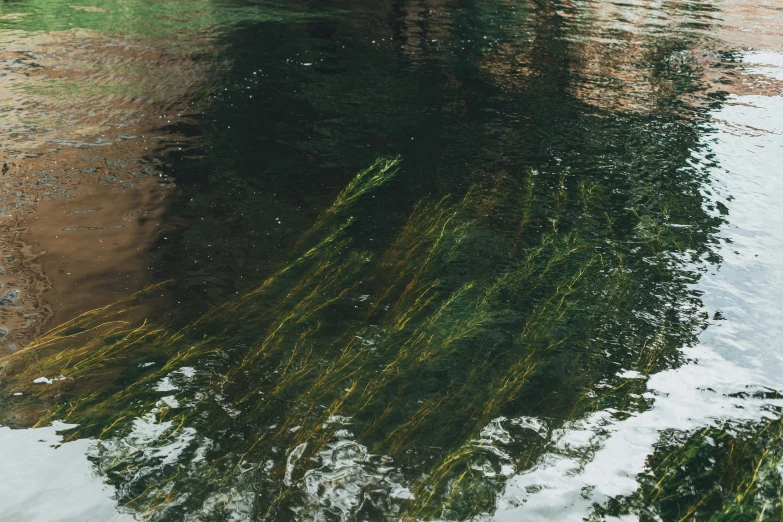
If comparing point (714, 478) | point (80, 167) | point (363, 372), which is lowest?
point (714, 478)

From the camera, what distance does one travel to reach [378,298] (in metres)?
6.36

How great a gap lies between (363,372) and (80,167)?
18.4 feet

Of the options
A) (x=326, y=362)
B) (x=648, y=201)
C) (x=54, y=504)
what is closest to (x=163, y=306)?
(x=326, y=362)

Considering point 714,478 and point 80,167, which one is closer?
point 714,478

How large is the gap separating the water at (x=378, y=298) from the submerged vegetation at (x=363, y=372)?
0.02 meters

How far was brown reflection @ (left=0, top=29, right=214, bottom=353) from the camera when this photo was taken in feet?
20.3

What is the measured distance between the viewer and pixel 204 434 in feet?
15.1

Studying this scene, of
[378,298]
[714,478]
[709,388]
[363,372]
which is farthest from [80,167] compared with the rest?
[714,478]

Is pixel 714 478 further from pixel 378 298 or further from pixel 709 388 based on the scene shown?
pixel 378 298

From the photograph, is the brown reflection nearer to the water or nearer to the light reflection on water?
the water

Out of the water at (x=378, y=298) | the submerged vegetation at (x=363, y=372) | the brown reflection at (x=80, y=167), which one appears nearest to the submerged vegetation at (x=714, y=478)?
the water at (x=378, y=298)

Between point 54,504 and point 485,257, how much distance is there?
4766mm

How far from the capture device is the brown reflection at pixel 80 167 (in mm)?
6180

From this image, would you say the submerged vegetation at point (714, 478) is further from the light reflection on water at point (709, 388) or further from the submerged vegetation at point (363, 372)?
the submerged vegetation at point (363, 372)
